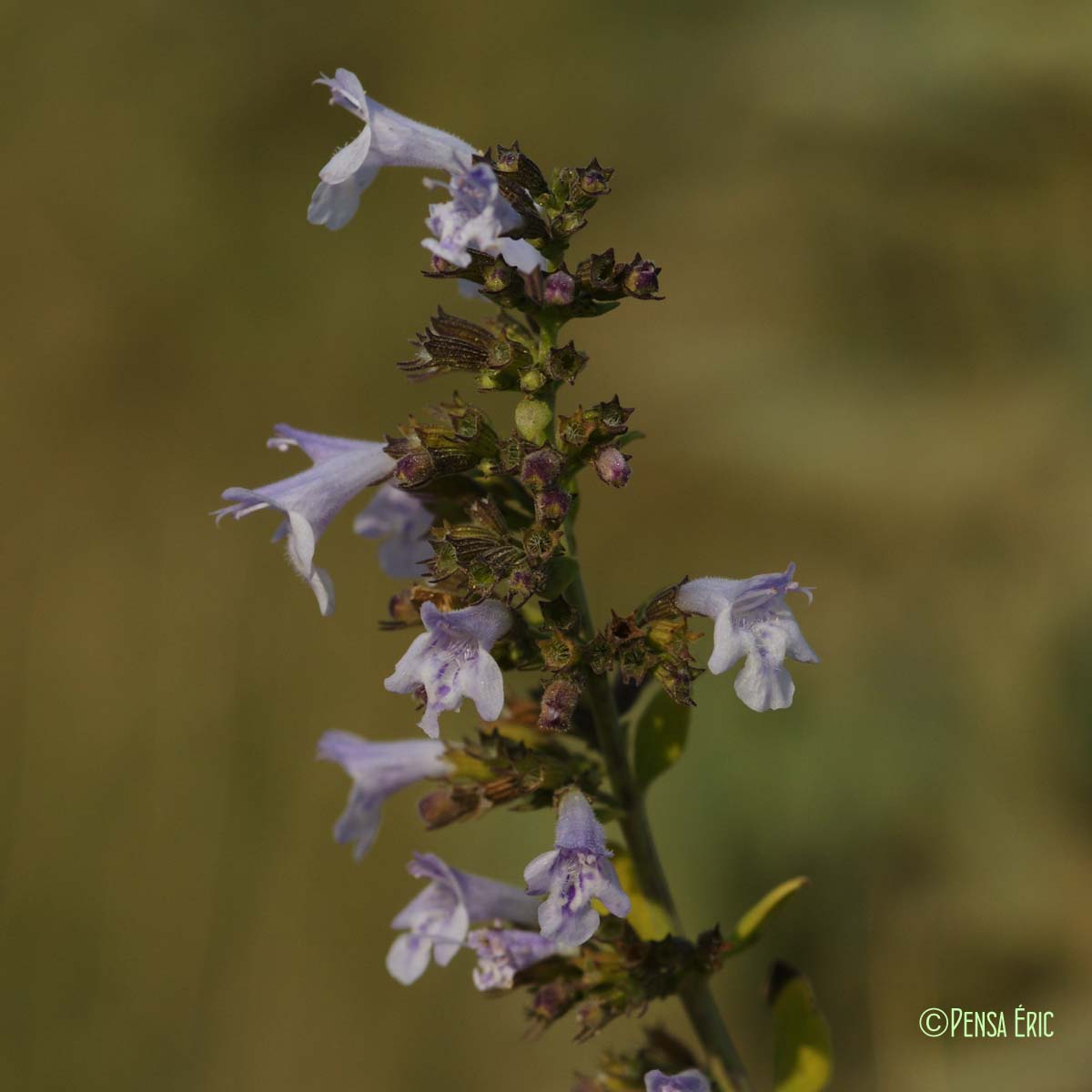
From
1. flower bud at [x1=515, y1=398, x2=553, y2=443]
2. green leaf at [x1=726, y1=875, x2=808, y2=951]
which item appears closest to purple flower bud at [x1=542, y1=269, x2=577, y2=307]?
flower bud at [x1=515, y1=398, x2=553, y2=443]

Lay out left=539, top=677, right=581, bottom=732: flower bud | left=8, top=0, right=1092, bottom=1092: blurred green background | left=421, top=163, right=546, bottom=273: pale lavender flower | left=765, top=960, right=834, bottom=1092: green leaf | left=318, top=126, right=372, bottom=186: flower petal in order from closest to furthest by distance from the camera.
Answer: left=421, top=163, right=546, bottom=273: pale lavender flower, left=539, top=677, right=581, bottom=732: flower bud, left=318, top=126, right=372, bottom=186: flower petal, left=765, top=960, right=834, bottom=1092: green leaf, left=8, top=0, right=1092, bottom=1092: blurred green background

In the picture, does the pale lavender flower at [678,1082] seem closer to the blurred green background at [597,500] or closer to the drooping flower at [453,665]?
the drooping flower at [453,665]

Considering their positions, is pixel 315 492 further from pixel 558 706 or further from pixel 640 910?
pixel 640 910

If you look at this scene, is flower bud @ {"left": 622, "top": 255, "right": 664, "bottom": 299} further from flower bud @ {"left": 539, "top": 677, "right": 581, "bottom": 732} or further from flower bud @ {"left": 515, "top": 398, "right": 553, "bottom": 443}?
flower bud @ {"left": 539, "top": 677, "right": 581, "bottom": 732}

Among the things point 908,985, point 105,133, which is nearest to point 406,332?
point 105,133

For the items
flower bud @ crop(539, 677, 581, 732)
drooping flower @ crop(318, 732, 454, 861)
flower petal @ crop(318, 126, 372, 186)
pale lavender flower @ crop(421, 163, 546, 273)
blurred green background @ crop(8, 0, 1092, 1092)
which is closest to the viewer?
pale lavender flower @ crop(421, 163, 546, 273)

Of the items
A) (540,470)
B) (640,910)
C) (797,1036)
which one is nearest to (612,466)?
(540,470)

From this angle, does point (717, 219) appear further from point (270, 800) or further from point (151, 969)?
point (151, 969)
